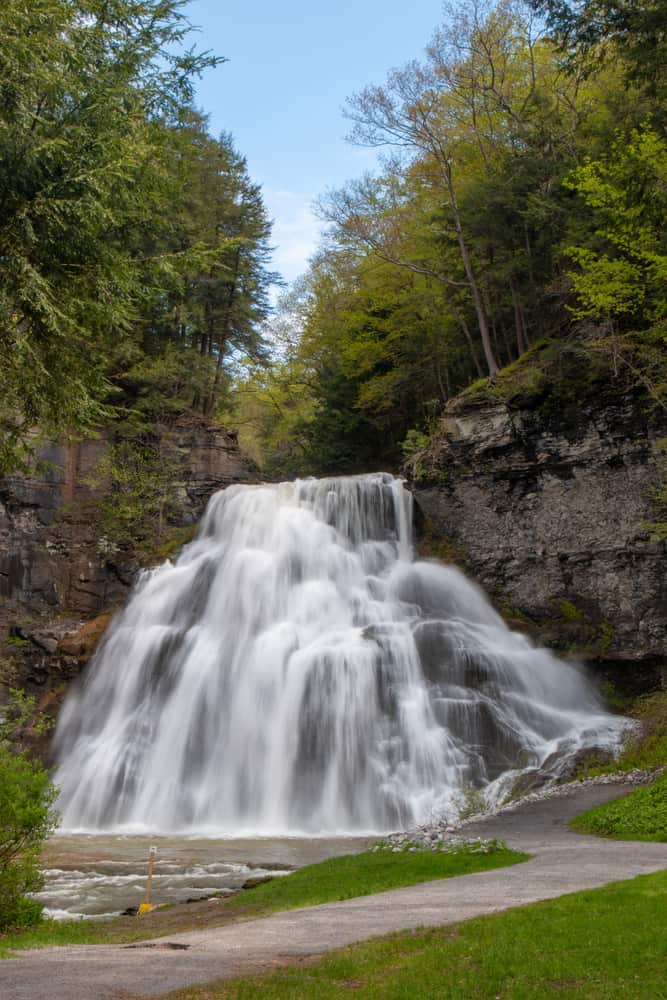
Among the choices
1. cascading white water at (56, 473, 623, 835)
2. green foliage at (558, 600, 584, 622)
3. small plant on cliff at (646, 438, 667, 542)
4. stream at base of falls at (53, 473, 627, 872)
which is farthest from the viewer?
green foliage at (558, 600, 584, 622)

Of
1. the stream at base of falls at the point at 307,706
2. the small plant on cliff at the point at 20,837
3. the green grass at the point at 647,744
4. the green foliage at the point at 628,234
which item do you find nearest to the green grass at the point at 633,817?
the green grass at the point at 647,744

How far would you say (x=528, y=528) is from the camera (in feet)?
71.2

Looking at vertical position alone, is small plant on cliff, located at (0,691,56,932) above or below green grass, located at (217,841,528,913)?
above

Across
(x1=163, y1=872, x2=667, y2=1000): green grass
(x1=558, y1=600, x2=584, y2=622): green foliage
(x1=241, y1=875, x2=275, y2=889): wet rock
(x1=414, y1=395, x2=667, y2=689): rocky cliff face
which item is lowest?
(x1=241, y1=875, x2=275, y2=889): wet rock

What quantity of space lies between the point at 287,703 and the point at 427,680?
313 cm

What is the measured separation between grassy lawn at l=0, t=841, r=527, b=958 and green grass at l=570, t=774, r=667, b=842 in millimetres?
2063

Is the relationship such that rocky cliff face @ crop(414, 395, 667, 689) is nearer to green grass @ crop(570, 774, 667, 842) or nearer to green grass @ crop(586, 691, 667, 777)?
green grass @ crop(586, 691, 667, 777)

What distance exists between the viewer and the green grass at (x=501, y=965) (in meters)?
4.21

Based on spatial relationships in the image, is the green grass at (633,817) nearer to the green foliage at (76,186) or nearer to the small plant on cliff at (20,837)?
the small plant on cliff at (20,837)

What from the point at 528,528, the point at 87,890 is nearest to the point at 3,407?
the point at 87,890

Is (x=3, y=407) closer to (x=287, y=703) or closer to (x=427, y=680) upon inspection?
(x=287, y=703)

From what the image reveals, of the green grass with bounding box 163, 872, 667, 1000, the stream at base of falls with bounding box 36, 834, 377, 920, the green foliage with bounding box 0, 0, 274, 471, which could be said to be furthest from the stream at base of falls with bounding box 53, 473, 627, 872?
the green foliage with bounding box 0, 0, 274, 471

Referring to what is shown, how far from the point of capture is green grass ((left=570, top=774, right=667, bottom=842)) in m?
10.5

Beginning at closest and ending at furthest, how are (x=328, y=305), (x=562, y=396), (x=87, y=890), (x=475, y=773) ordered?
(x=87, y=890) < (x=475, y=773) < (x=562, y=396) < (x=328, y=305)
